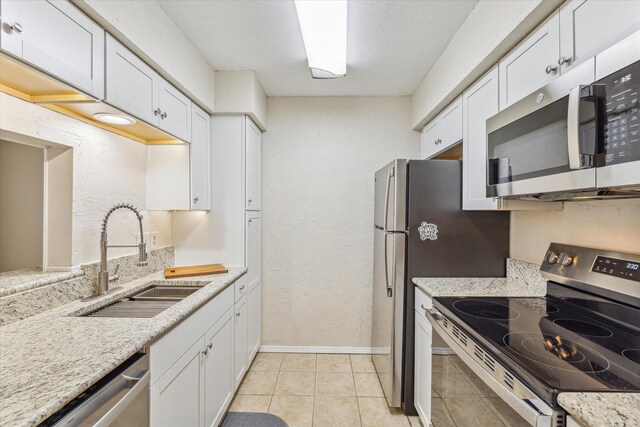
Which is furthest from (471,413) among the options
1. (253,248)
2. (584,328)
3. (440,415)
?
(253,248)

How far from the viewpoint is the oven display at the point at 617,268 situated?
119 cm

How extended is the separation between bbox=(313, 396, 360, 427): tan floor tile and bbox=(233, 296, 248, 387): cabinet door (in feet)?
1.98

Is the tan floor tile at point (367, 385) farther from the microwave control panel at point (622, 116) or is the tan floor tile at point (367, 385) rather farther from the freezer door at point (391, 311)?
the microwave control panel at point (622, 116)

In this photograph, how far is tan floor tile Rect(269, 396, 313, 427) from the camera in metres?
2.05

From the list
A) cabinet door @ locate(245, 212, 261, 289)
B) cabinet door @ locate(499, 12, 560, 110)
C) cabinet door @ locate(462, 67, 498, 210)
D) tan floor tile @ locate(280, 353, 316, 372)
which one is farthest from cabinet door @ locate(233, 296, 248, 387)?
cabinet door @ locate(499, 12, 560, 110)

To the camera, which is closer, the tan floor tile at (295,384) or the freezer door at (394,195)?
the freezer door at (394,195)

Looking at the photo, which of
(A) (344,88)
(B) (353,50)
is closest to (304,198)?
(A) (344,88)

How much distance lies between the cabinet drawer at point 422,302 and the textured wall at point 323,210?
104 cm

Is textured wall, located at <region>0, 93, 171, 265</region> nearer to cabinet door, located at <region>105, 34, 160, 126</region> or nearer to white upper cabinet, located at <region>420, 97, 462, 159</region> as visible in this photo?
cabinet door, located at <region>105, 34, 160, 126</region>

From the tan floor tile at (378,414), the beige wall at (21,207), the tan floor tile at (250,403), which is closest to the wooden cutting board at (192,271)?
the beige wall at (21,207)

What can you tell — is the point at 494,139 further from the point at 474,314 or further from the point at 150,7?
the point at 150,7

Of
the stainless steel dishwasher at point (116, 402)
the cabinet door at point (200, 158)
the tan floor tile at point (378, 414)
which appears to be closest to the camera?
the stainless steel dishwasher at point (116, 402)

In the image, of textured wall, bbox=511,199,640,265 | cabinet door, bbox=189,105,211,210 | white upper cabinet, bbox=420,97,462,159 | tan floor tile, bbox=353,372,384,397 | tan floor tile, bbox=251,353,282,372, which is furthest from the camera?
tan floor tile, bbox=251,353,282,372

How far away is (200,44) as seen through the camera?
212 centimetres
